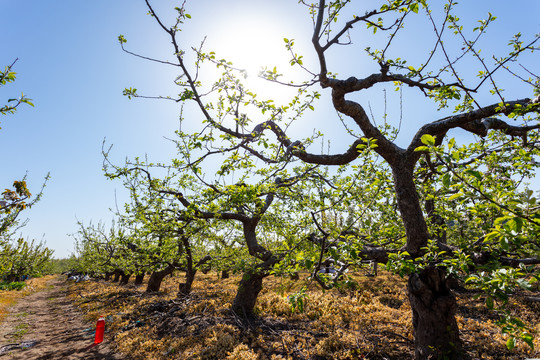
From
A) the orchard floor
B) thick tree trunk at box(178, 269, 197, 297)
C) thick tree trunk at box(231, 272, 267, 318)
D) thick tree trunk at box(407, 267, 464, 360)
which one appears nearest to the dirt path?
the orchard floor

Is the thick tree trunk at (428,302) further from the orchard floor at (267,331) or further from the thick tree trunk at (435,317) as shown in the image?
the orchard floor at (267,331)

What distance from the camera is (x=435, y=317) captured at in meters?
5.08

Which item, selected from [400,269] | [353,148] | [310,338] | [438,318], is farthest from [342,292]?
[400,269]

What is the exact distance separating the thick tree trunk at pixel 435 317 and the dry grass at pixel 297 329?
108 cm

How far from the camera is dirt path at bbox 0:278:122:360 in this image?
7.80m

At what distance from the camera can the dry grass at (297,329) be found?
248 inches

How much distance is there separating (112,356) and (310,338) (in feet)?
20.1

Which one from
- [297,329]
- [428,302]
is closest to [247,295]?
[297,329]

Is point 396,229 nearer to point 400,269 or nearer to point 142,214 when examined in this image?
point 400,269

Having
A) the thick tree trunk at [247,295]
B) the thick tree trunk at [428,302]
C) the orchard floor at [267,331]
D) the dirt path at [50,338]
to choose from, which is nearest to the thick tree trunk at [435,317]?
the thick tree trunk at [428,302]

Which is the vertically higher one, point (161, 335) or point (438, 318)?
point (438, 318)

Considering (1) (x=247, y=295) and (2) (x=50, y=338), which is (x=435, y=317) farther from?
(2) (x=50, y=338)

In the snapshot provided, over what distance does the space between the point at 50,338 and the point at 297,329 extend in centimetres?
1002

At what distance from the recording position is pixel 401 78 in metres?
5.05
